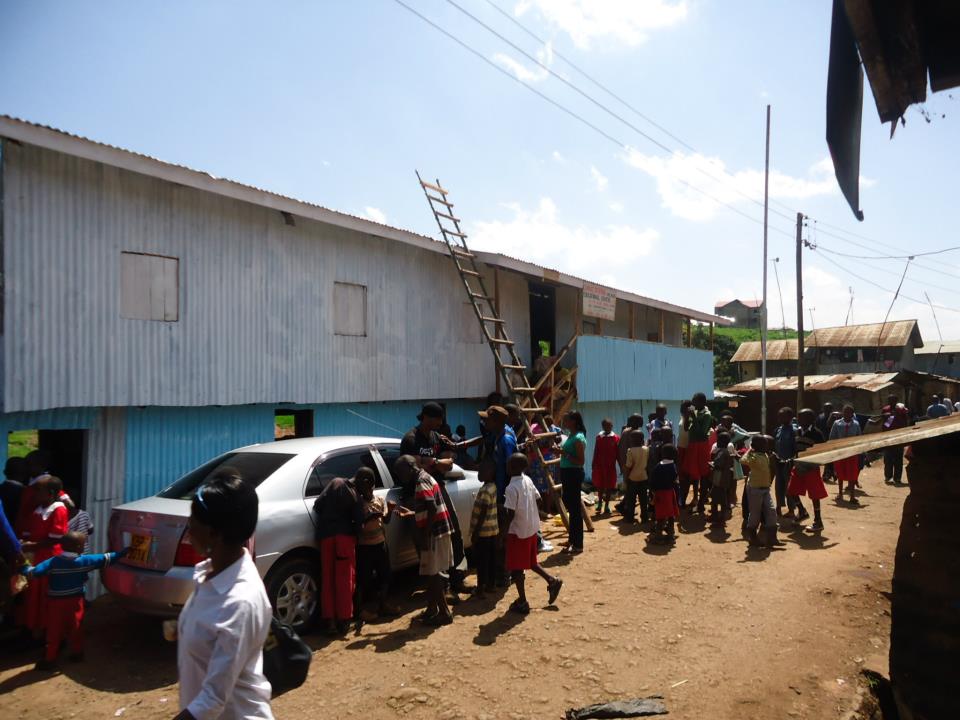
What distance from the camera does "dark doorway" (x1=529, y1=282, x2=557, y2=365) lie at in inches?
627

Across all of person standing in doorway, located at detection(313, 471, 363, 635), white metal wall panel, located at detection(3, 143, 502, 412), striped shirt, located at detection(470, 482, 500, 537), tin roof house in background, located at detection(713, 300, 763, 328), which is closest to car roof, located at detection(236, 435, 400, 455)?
person standing in doorway, located at detection(313, 471, 363, 635)

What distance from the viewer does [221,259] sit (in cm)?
842

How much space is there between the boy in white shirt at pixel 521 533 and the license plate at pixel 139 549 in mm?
3059

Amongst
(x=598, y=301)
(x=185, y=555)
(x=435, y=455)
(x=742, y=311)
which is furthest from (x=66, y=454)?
(x=742, y=311)

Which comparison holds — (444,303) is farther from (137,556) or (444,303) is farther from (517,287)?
(137,556)

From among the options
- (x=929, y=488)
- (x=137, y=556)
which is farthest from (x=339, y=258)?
(x=929, y=488)

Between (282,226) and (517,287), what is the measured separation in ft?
20.2

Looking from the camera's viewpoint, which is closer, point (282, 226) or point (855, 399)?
point (282, 226)

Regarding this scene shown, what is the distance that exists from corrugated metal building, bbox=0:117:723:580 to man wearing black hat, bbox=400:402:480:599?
11.2 ft

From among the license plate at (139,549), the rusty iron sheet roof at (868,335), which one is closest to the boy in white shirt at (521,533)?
the license plate at (139,549)

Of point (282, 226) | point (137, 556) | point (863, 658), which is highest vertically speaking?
point (282, 226)

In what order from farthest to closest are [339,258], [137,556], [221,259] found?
[339,258]
[221,259]
[137,556]

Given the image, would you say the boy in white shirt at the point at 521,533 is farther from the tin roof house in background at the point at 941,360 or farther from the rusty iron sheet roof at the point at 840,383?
the tin roof house in background at the point at 941,360

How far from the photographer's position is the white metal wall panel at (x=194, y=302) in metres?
6.62
